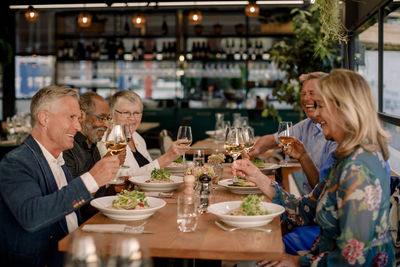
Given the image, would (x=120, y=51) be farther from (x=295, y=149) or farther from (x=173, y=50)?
(x=295, y=149)

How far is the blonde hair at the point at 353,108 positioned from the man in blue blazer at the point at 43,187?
895mm

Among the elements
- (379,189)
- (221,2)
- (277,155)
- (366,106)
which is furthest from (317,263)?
(221,2)

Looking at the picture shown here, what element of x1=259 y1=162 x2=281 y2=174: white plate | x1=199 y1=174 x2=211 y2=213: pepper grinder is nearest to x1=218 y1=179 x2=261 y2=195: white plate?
x1=199 y1=174 x2=211 y2=213: pepper grinder

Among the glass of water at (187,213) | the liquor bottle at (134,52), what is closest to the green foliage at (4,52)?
the liquor bottle at (134,52)

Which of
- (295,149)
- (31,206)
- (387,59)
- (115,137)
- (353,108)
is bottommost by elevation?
(31,206)

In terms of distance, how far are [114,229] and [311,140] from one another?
6.76ft

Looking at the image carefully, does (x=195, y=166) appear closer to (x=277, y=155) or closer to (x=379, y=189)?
(x=379, y=189)

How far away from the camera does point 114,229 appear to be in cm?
186

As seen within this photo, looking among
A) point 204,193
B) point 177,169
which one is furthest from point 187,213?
point 177,169

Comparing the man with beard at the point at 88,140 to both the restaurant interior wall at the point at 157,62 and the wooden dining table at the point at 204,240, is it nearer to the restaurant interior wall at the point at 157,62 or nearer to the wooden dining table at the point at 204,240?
the wooden dining table at the point at 204,240

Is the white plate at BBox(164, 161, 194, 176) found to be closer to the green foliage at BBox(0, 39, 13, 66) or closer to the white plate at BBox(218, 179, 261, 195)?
the white plate at BBox(218, 179, 261, 195)

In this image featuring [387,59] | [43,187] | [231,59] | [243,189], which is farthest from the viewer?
[231,59]

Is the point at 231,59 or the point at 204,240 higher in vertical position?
the point at 231,59

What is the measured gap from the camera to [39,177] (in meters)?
1.99
